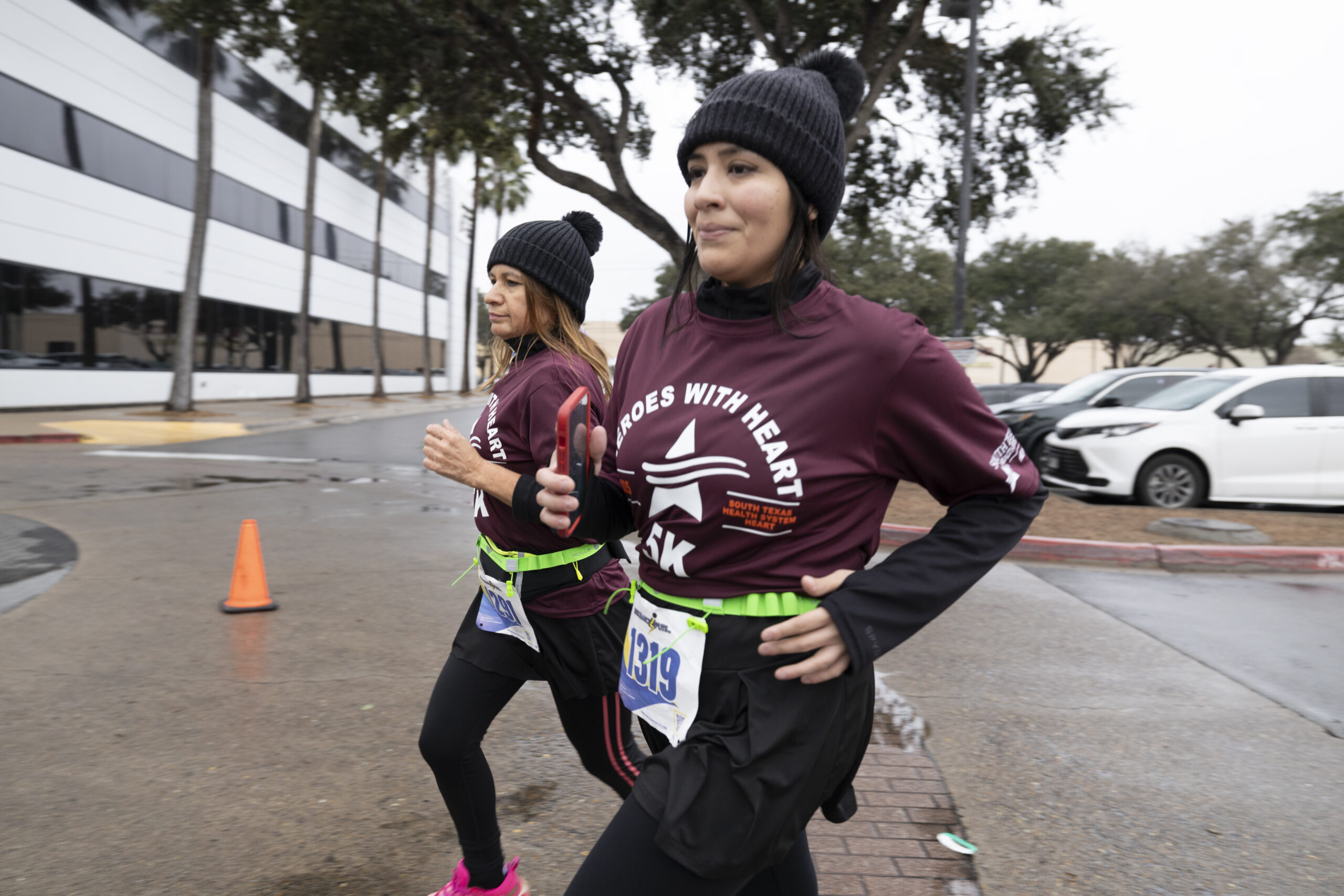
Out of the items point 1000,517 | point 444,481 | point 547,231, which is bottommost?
point 444,481

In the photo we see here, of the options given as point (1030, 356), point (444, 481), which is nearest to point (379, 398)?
point (444, 481)

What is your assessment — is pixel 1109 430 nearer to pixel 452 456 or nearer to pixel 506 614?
pixel 506 614

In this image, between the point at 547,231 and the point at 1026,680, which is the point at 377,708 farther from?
the point at 1026,680

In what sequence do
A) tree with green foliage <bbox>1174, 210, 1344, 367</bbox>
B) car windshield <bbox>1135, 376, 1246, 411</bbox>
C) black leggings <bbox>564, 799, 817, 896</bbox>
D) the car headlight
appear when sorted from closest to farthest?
black leggings <bbox>564, 799, 817, 896</bbox> < the car headlight < car windshield <bbox>1135, 376, 1246, 411</bbox> < tree with green foliage <bbox>1174, 210, 1344, 367</bbox>

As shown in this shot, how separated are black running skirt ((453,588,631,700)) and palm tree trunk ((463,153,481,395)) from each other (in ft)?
144

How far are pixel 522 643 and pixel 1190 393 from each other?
34.9 feet

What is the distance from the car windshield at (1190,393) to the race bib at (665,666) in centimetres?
1051

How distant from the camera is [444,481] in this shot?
43.4 ft

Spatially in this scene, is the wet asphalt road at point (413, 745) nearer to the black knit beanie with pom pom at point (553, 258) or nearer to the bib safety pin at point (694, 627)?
the bib safety pin at point (694, 627)

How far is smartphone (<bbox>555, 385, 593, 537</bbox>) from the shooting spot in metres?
1.66

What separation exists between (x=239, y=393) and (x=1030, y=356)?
39310 mm

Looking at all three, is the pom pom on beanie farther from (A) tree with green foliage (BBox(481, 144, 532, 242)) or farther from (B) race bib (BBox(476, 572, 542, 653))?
(A) tree with green foliage (BBox(481, 144, 532, 242))

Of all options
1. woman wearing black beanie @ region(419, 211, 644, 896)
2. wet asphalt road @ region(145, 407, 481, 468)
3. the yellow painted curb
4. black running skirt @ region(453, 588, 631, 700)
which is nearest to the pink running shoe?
woman wearing black beanie @ region(419, 211, 644, 896)

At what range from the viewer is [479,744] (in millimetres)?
2549
